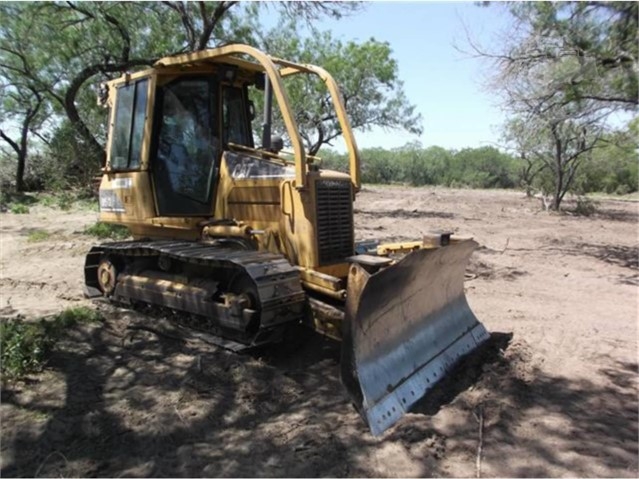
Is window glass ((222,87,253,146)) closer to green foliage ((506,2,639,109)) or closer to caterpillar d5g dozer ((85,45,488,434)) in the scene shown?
Answer: caterpillar d5g dozer ((85,45,488,434))

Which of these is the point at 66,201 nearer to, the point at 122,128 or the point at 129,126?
the point at 122,128

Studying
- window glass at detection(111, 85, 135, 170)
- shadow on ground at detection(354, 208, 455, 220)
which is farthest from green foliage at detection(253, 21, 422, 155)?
window glass at detection(111, 85, 135, 170)

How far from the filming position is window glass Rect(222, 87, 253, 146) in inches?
226

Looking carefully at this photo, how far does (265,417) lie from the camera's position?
3.90 meters

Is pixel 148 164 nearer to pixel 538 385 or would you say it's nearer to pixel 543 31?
pixel 538 385

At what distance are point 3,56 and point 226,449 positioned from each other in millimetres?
18612

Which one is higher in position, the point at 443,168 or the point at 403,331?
the point at 443,168

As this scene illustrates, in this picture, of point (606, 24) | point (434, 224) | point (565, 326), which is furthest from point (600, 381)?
point (434, 224)

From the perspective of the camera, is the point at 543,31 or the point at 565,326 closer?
the point at 565,326

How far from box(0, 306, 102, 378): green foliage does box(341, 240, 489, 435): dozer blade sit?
250 centimetres

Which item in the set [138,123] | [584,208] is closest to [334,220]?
[138,123]

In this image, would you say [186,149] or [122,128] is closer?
[186,149]

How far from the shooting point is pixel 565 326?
602cm

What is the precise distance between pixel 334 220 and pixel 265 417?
1965mm
